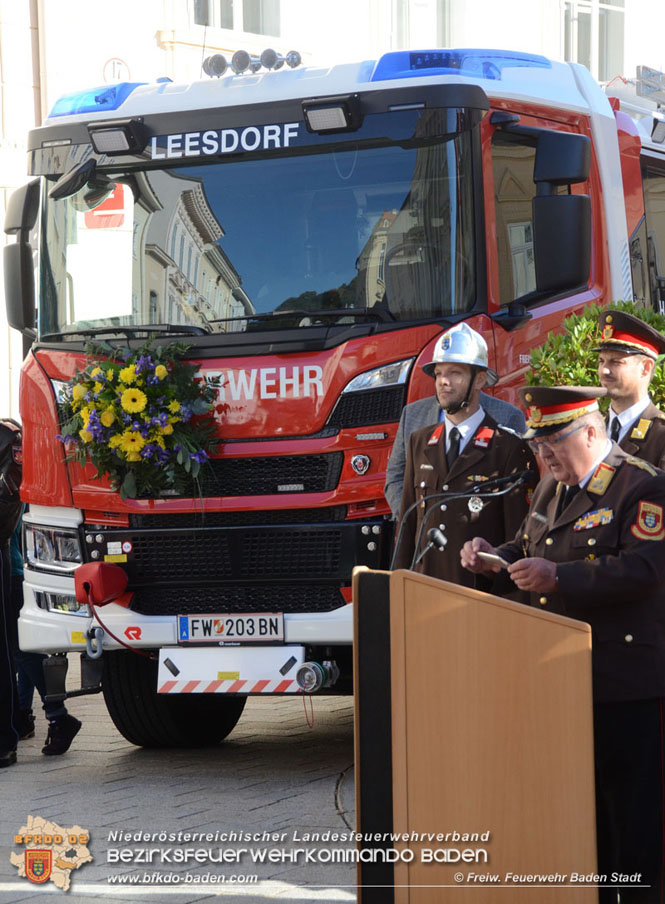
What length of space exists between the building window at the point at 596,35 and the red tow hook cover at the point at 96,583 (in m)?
16.8

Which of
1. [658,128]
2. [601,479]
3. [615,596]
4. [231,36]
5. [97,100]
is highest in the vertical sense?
[231,36]

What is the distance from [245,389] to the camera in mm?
7211

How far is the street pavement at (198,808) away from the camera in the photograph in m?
5.56

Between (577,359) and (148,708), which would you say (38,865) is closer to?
(148,708)

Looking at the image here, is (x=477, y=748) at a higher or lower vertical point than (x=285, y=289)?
lower

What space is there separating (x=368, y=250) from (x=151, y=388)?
123cm

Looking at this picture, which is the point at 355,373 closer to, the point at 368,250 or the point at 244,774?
the point at 368,250

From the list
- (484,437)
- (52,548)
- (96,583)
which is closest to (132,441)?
(96,583)

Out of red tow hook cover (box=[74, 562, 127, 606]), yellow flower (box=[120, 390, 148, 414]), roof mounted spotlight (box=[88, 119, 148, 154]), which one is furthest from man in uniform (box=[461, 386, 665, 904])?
roof mounted spotlight (box=[88, 119, 148, 154])

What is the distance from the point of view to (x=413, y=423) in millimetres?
6766

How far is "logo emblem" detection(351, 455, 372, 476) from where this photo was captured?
23.1 feet

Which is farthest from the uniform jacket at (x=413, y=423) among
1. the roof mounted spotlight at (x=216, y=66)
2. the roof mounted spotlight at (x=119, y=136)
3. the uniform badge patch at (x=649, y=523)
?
the uniform badge patch at (x=649, y=523)

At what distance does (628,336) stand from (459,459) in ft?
3.91

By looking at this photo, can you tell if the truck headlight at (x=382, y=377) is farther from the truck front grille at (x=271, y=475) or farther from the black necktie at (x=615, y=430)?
the black necktie at (x=615, y=430)
